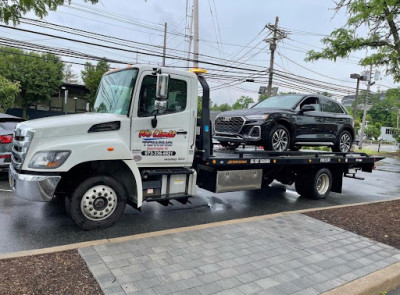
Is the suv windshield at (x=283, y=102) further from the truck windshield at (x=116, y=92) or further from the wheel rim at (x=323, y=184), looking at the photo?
the truck windshield at (x=116, y=92)

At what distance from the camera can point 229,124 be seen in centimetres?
741

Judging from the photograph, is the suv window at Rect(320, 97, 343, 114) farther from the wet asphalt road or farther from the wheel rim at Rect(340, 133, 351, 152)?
the wet asphalt road

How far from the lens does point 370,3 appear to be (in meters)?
6.11

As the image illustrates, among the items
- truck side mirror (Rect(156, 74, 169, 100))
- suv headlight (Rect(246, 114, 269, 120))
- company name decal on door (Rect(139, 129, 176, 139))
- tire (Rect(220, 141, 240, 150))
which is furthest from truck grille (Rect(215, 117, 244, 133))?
truck side mirror (Rect(156, 74, 169, 100))

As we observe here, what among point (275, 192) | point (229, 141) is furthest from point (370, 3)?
point (275, 192)

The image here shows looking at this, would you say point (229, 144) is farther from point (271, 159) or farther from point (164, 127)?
point (164, 127)

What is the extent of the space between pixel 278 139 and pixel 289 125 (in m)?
0.45

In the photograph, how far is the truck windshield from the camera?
513 cm

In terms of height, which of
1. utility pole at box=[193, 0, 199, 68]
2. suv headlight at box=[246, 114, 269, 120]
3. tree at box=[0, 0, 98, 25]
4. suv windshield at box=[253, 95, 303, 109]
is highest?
utility pole at box=[193, 0, 199, 68]

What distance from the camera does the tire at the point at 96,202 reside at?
4754 millimetres

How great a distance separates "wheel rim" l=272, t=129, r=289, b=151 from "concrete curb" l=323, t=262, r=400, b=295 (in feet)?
11.9

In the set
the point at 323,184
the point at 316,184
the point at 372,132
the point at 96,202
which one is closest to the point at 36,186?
the point at 96,202

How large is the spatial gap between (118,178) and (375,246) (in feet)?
13.4

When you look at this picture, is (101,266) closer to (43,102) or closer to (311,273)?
(311,273)
